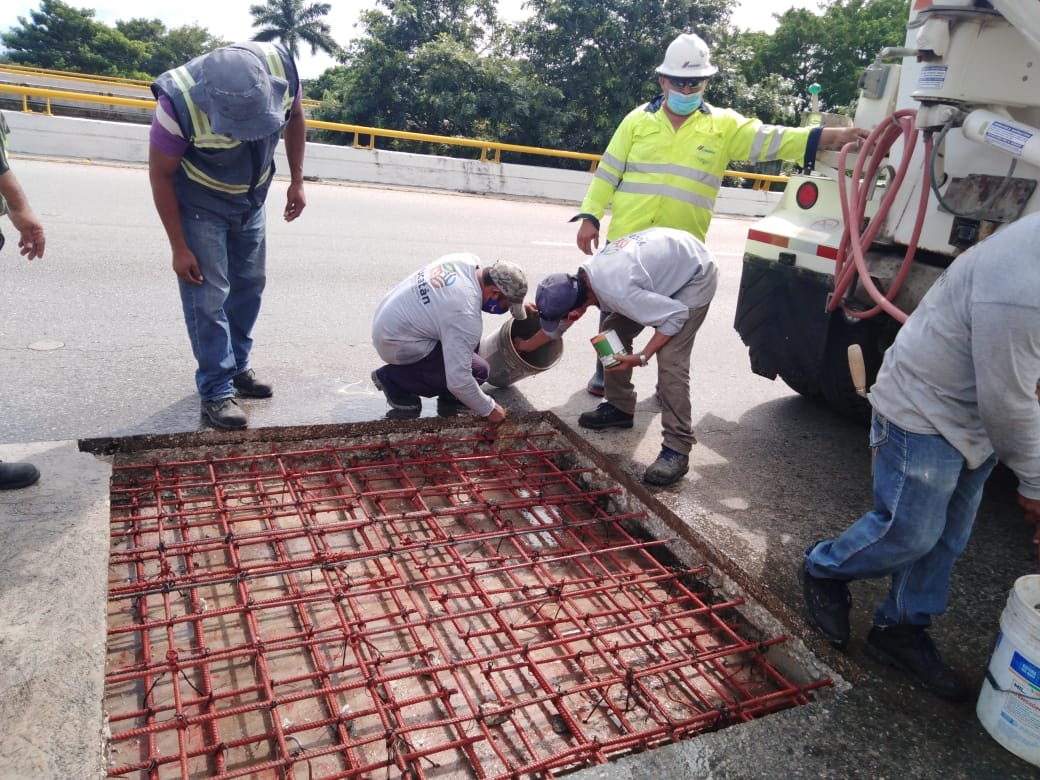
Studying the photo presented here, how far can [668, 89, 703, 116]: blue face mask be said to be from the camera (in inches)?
155

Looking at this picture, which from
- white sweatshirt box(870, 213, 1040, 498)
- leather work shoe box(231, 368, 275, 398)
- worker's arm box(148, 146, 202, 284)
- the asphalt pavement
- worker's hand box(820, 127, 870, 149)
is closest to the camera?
white sweatshirt box(870, 213, 1040, 498)

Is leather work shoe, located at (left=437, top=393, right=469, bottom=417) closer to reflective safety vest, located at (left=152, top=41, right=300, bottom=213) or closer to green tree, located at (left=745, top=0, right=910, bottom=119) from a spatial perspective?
reflective safety vest, located at (left=152, top=41, right=300, bottom=213)

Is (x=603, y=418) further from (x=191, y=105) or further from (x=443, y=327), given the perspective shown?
(x=191, y=105)

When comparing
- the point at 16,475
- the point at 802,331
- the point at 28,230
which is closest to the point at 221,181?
the point at 28,230

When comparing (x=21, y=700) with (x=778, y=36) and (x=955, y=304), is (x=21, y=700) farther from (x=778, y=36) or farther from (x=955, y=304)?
(x=778, y=36)

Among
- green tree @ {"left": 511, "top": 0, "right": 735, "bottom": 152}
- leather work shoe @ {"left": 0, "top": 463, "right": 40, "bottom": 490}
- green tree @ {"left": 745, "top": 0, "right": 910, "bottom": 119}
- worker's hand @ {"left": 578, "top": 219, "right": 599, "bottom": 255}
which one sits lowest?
leather work shoe @ {"left": 0, "top": 463, "right": 40, "bottom": 490}

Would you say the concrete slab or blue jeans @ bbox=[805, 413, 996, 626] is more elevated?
blue jeans @ bbox=[805, 413, 996, 626]

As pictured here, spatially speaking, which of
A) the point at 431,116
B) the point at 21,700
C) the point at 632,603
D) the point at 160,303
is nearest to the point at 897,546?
the point at 632,603

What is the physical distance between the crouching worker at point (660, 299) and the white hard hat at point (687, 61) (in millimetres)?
836

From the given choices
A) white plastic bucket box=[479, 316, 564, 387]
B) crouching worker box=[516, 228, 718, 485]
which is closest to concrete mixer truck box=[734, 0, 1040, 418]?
crouching worker box=[516, 228, 718, 485]

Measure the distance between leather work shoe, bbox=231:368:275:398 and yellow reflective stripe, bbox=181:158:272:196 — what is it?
3.23ft

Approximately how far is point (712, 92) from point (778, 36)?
15446 mm

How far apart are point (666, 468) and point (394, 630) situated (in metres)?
1.64

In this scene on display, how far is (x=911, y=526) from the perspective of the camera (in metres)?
2.30
